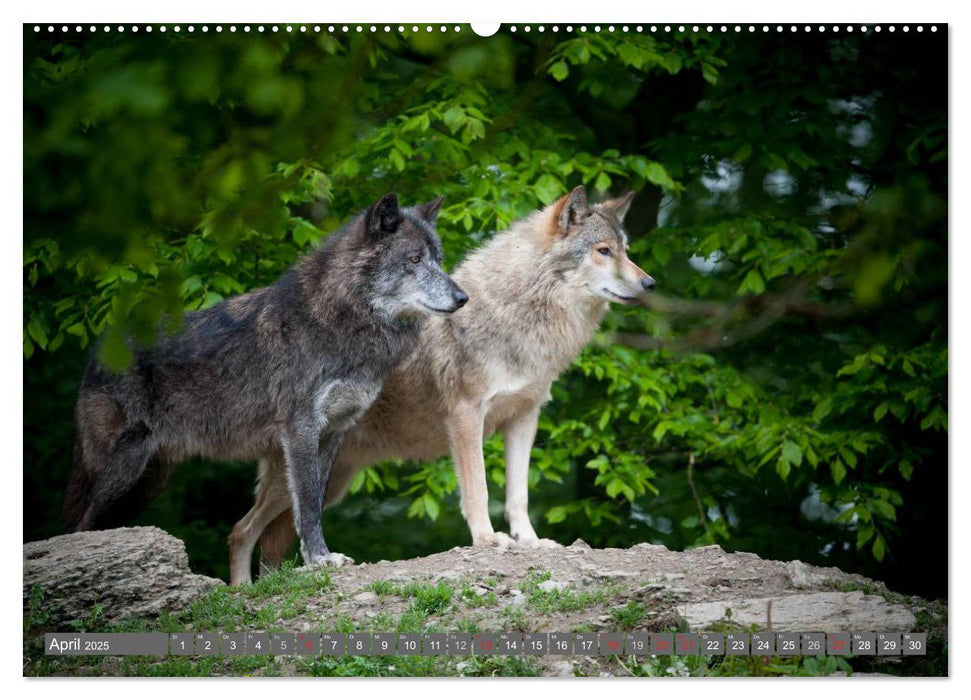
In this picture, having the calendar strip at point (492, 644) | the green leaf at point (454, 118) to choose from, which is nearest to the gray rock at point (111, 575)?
the calendar strip at point (492, 644)

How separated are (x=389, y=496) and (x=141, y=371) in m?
3.12

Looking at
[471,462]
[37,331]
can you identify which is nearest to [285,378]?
[471,462]

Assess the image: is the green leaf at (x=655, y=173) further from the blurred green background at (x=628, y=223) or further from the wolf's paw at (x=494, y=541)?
the wolf's paw at (x=494, y=541)

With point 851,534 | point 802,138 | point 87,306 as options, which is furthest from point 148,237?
point 851,534

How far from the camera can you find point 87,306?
5.68 m

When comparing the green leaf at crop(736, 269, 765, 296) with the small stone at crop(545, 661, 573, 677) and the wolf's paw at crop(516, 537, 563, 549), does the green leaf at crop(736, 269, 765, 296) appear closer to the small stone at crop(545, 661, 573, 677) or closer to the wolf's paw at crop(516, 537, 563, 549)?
the wolf's paw at crop(516, 537, 563, 549)

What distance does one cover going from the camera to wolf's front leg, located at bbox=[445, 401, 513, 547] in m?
6.05

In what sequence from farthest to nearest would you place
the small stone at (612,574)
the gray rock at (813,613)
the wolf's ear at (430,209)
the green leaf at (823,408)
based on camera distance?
the green leaf at (823,408) → the wolf's ear at (430,209) → the small stone at (612,574) → the gray rock at (813,613)

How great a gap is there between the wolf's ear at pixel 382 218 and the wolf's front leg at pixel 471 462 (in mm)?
1121

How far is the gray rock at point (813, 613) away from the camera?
4.32m

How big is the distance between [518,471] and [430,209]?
1.64 metres

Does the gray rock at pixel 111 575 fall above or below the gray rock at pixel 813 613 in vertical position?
above

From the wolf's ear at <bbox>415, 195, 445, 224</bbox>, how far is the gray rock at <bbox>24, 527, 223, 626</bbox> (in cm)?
211

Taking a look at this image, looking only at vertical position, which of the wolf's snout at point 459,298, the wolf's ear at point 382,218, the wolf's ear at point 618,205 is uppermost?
the wolf's ear at point 618,205
